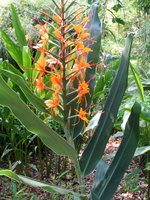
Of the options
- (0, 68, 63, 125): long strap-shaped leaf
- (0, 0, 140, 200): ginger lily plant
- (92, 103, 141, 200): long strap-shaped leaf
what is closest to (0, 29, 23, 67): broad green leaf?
(0, 0, 140, 200): ginger lily plant

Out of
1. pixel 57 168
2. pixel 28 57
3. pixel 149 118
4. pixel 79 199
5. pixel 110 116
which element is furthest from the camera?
pixel 57 168

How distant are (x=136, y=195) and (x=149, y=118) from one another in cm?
70

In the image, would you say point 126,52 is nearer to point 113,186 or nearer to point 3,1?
point 113,186

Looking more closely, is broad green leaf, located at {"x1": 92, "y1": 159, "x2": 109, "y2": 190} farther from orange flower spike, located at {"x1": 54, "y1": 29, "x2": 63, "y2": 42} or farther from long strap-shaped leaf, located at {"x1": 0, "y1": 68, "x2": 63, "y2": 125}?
orange flower spike, located at {"x1": 54, "y1": 29, "x2": 63, "y2": 42}

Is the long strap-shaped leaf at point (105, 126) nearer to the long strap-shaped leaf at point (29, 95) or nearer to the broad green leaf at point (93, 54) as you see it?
the broad green leaf at point (93, 54)

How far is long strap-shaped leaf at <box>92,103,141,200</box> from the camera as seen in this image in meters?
0.82

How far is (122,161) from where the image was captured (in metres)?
0.84

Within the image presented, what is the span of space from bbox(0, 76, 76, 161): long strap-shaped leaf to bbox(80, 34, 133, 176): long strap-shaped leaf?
7.0 inches

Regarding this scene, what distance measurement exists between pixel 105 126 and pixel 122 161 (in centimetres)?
13

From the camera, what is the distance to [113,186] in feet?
2.70

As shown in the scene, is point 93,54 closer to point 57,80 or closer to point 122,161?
point 57,80

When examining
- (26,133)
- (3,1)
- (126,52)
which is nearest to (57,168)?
(26,133)

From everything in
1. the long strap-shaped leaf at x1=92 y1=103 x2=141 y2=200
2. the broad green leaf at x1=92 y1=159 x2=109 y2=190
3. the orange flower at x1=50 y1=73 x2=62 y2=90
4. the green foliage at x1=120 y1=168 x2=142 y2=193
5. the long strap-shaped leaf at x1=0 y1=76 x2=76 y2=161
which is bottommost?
the green foliage at x1=120 y1=168 x2=142 y2=193

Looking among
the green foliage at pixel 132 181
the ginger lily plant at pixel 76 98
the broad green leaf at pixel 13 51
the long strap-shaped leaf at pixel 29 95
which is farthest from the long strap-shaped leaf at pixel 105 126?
the broad green leaf at pixel 13 51
